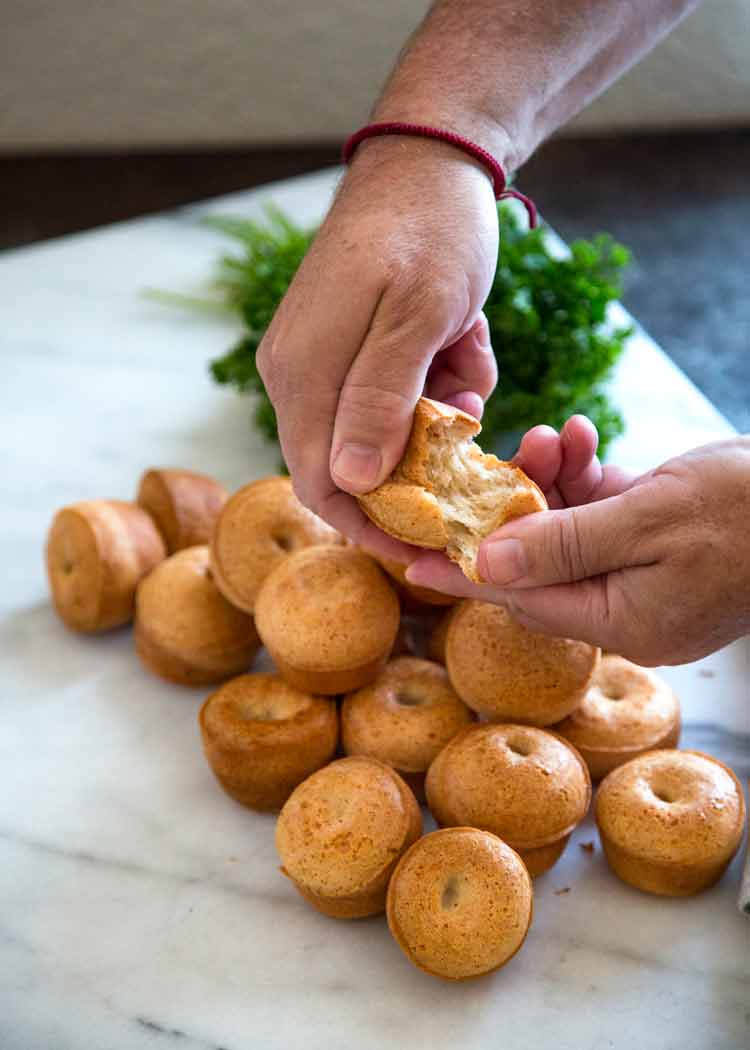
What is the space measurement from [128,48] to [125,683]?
286 cm

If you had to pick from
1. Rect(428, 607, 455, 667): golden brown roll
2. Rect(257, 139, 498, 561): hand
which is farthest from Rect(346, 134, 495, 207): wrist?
Rect(428, 607, 455, 667): golden brown roll

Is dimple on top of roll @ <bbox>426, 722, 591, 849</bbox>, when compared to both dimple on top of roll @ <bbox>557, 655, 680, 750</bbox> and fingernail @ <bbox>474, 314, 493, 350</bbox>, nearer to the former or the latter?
dimple on top of roll @ <bbox>557, 655, 680, 750</bbox>


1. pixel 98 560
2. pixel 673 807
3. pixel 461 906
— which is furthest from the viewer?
pixel 98 560

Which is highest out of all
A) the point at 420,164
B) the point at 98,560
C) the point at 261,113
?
the point at 420,164

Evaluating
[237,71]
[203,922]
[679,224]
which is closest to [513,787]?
[203,922]

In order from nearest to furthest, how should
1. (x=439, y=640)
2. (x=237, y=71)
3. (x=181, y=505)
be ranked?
(x=439, y=640), (x=181, y=505), (x=237, y=71)

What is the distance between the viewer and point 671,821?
134cm

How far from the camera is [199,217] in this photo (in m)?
2.79

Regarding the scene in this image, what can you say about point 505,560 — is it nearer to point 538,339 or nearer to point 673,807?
Answer: point 673,807

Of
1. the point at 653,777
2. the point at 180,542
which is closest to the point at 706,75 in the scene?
the point at 180,542

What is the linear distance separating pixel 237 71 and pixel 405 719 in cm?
308

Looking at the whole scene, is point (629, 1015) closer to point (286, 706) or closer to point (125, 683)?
point (286, 706)

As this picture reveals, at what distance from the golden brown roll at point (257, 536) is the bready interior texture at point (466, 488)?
0.28m

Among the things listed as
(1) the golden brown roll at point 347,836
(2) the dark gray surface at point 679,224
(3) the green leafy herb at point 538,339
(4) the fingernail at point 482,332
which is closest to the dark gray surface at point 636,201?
(2) the dark gray surface at point 679,224
